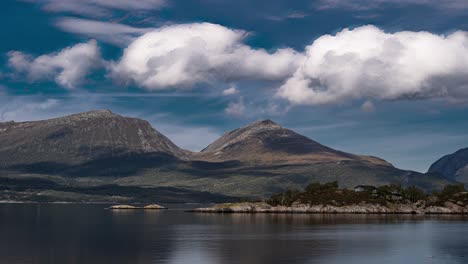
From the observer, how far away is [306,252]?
429ft

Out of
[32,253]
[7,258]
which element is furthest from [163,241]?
[7,258]

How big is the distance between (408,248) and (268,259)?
144 ft

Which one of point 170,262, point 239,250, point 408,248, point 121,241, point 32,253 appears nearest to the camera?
point 170,262

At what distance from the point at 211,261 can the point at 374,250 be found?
41990mm

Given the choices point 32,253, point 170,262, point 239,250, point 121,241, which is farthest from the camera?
point 121,241

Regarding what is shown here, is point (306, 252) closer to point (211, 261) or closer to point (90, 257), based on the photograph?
point (211, 261)

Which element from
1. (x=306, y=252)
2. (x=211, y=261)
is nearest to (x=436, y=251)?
(x=306, y=252)

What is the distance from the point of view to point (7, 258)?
115000 millimetres

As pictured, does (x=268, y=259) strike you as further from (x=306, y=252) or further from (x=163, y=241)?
(x=163, y=241)

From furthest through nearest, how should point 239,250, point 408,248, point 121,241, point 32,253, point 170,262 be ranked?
point 121,241 → point 408,248 → point 239,250 → point 32,253 → point 170,262

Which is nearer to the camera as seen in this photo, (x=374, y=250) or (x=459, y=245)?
(x=374, y=250)

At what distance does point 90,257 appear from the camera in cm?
11950

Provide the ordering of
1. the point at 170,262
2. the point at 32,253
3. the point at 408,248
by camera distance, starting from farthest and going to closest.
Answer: the point at 408,248
the point at 32,253
the point at 170,262

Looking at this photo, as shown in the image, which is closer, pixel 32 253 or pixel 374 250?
pixel 32 253
